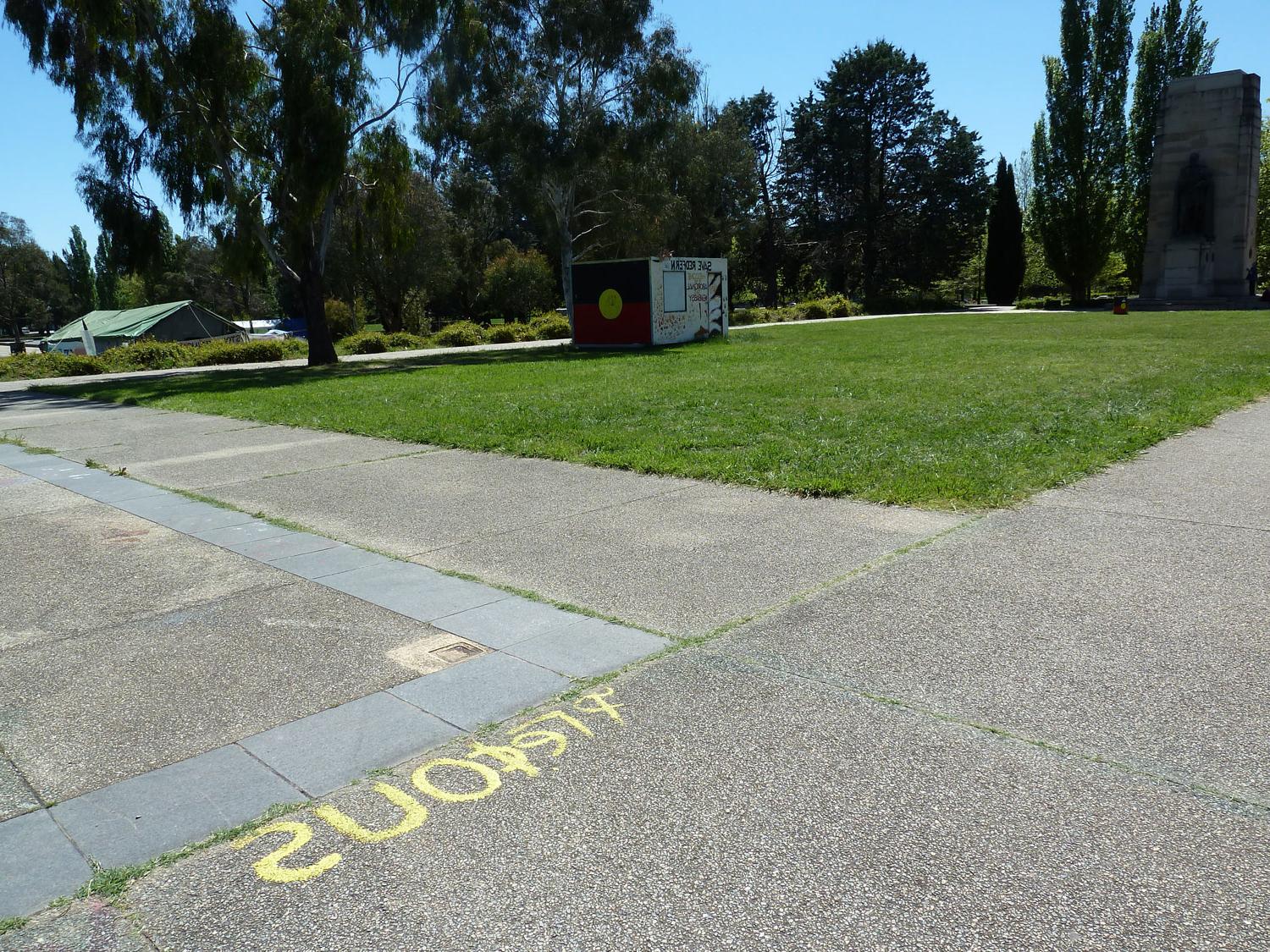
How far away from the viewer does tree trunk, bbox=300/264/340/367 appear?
87.0 feet

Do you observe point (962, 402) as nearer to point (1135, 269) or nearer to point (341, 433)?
point (341, 433)

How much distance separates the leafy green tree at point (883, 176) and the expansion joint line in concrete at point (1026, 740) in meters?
69.4

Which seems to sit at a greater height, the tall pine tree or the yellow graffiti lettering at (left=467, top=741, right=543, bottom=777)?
the tall pine tree

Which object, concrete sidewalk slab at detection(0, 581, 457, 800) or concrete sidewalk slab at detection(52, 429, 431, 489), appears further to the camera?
concrete sidewalk slab at detection(52, 429, 431, 489)

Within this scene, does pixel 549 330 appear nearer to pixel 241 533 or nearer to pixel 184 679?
pixel 241 533

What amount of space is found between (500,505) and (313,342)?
21592 millimetres

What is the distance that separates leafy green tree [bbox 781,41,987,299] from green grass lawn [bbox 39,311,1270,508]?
150ft

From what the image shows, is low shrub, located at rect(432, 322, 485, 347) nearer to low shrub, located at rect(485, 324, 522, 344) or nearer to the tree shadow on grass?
low shrub, located at rect(485, 324, 522, 344)

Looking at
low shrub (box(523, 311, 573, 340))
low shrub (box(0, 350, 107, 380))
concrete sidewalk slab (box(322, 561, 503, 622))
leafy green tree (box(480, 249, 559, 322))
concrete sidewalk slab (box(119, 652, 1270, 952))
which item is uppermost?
leafy green tree (box(480, 249, 559, 322))

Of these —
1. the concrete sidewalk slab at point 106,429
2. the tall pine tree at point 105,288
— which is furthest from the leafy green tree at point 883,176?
the concrete sidewalk slab at point 106,429

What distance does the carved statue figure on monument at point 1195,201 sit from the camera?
42.2 m

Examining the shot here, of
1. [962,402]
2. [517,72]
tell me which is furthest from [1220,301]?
[962,402]

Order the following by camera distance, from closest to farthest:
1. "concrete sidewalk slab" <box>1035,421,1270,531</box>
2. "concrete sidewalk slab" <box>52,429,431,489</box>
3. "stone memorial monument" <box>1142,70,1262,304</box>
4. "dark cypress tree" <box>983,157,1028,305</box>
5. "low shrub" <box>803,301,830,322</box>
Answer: "concrete sidewalk slab" <box>1035,421,1270,531</box> < "concrete sidewalk slab" <box>52,429,431,489</box> < "stone memorial monument" <box>1142,70,1262,304</box> < "low shrub" <box>803,301,830,322</box> < "dark cypress tree" <box>983,157,1028,305</box>

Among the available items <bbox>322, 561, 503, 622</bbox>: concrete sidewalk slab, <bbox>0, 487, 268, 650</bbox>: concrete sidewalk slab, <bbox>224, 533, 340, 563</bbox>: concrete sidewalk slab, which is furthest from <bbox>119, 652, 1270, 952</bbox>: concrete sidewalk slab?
<bbox>224, 533, 340, 563</bbox>: concrete sidewalk slab
